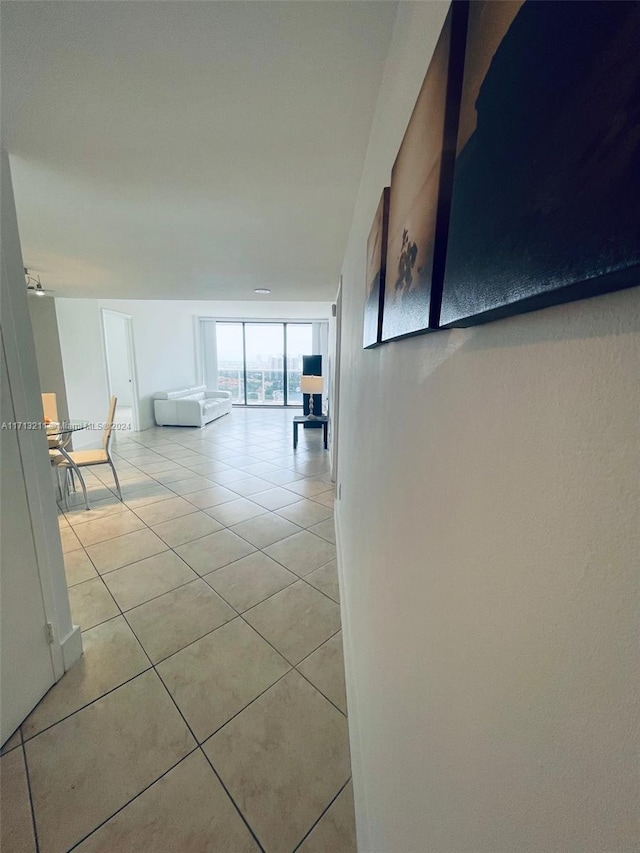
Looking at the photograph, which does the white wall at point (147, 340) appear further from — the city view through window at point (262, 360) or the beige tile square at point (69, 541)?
the beige tile square at point (69, 541)

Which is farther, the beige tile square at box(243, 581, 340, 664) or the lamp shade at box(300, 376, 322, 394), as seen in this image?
the lamp shade at box(300, 376, 322, 394)

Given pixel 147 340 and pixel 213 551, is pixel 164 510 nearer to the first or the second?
pixel 213 551

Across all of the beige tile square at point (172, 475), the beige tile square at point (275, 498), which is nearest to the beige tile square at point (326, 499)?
the beige tile square at point (275, 498)

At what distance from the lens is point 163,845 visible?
0.97m

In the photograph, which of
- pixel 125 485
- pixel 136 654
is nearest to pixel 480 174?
pixel 136 654

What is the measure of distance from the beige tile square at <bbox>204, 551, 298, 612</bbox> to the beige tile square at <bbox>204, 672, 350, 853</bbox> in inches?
23.5

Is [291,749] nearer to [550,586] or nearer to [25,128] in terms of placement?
[550,586]

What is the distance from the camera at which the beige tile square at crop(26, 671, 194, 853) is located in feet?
3.38

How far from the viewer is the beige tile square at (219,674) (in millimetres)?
1327

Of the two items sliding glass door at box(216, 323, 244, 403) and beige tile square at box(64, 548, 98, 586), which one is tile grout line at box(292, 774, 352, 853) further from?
Answer: sliding glass door at box(216, 323, 244, 403)

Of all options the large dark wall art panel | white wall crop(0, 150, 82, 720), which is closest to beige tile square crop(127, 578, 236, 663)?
white wall crop(0, 150, 82, 720)

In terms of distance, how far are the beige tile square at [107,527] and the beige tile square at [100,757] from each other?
1.56 m

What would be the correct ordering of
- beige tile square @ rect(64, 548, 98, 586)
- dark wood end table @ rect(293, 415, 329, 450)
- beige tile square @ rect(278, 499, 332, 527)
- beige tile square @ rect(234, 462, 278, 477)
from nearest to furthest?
beige tile square @ rect(64, 548, 98, 586), beige tile square @ rect(278, 499, 332, 527), beige tile square @ rect(234, 462, 278, 477), dark wood end table @ rect(293, 415, 329, 450)

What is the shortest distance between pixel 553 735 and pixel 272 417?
800 cm
